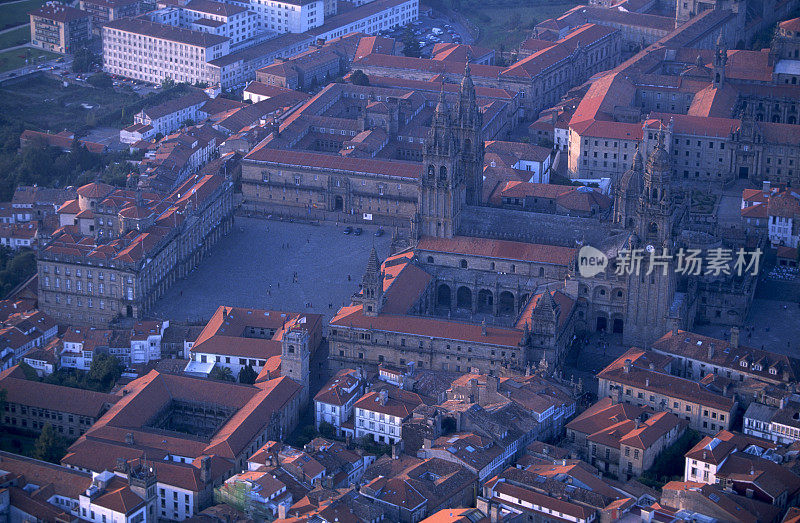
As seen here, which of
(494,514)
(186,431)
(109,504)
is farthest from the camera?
(186,431)

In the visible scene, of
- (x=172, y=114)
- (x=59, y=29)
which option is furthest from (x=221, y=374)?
(x=59, y=29)

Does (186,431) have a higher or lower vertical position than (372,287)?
lower

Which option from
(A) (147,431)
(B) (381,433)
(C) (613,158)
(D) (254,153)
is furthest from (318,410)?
(C) (613,158)

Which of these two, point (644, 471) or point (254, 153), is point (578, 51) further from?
point (644, 471)

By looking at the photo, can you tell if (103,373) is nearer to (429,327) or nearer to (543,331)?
(429,327)

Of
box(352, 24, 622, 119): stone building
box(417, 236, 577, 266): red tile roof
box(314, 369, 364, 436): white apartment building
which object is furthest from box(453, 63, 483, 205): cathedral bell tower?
box(352, 24, 622, 119): stone building

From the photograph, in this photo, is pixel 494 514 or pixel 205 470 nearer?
pixel 494 514

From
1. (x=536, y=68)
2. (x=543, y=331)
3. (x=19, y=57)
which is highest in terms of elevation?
(x=536, y=68)
